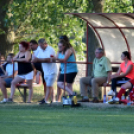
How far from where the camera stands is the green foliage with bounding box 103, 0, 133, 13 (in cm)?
1758

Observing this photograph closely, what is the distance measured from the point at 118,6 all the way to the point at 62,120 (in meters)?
10.0

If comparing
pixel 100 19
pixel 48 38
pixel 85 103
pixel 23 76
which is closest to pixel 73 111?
pixel 85 103

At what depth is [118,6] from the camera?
60.3 feet

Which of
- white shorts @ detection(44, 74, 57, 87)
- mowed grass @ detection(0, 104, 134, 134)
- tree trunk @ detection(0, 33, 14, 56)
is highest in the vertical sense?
tree trunk @ detection(0, 33, 14, 56)

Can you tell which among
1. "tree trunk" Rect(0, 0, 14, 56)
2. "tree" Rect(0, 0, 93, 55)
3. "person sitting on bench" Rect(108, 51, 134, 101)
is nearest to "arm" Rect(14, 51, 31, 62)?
"person sitting on bench" Rect(108, 51, 134, 101)

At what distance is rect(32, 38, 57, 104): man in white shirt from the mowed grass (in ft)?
1.67

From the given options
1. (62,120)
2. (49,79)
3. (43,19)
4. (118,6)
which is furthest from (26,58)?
(118,6)

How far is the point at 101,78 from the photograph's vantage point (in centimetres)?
1205

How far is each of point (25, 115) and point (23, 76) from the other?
2.43 m

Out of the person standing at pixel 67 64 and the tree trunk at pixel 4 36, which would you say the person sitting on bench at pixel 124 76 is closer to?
the person standing at pixel 67 64

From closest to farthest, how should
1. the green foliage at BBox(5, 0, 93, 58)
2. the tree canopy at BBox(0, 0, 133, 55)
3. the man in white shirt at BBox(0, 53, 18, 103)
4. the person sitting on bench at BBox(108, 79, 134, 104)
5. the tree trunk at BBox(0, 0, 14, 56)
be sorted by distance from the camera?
1. the person sitting on bench at BBox(108, 79, 134, 104)
2. the man in white shirt at BBox(0, 53, 18, 103)
3. the tree canopy at BBox(0, 0, 133, 55)
4. the green foliage at BBox(5, 0, 93, 58)
5. the tree trunk at BBox(0, 0, 14, 56)

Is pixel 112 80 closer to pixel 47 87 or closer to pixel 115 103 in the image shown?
pixel 115 103

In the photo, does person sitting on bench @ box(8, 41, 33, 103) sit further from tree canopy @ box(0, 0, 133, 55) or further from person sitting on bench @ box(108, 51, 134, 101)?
tree canopy @ box(0, 0, 133, 55)

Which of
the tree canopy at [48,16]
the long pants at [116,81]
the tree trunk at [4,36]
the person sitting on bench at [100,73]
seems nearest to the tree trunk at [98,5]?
the tree canopy at [48,16]
